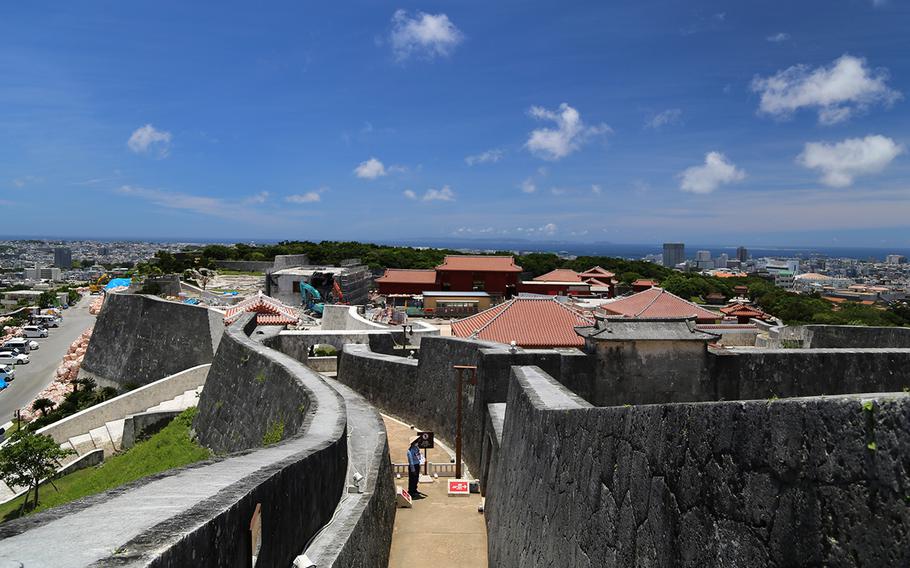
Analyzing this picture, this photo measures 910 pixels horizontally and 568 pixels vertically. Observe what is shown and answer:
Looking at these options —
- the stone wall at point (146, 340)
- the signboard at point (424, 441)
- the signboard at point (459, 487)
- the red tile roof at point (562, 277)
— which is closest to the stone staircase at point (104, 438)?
the stone wall at point (146, 340)

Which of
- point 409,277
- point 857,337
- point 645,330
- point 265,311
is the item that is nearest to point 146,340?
point 265,311

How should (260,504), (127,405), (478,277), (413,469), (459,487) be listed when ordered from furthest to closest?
(478,277) < (127,405) < (459,487) < (413,469) < (260,504)

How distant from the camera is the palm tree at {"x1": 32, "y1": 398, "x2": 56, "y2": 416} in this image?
836 inches

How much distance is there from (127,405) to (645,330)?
1519 centimetres

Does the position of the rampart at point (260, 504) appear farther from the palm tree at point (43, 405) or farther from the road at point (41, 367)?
the road at point (41, 367)

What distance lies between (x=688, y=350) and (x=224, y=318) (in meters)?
14.9

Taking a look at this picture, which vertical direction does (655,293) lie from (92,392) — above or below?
above

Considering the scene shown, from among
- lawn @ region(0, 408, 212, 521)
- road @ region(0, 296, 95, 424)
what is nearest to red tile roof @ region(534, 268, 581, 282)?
road @ region(0, 296, 95, 424)

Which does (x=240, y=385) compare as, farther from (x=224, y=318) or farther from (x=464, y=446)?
(x=224, y=318)

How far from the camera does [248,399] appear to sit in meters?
9.15

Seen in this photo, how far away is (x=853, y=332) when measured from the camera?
10961 mm

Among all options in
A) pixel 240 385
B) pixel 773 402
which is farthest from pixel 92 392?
pixel 773 402

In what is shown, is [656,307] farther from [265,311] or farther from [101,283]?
[101,283]

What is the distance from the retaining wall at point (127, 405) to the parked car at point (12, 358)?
25.9 meters
